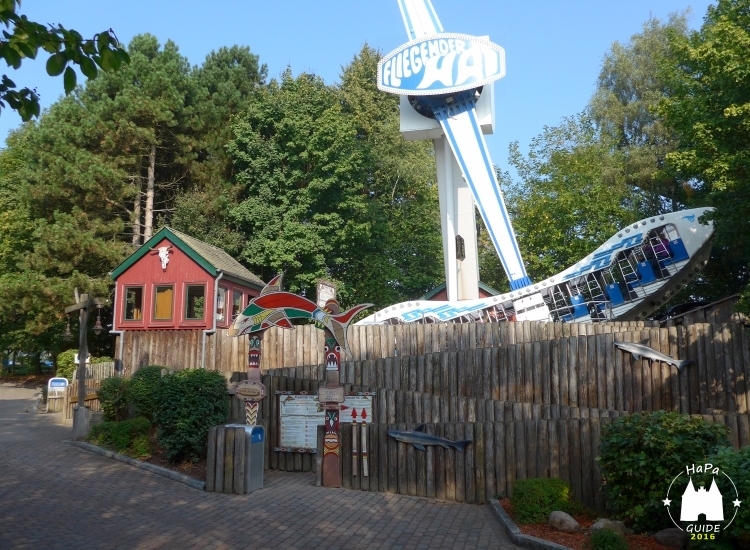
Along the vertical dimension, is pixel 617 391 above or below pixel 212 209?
below

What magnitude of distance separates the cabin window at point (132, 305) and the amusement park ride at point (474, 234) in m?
8.41

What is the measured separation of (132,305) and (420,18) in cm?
1524

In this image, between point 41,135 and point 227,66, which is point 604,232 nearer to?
point 227,66

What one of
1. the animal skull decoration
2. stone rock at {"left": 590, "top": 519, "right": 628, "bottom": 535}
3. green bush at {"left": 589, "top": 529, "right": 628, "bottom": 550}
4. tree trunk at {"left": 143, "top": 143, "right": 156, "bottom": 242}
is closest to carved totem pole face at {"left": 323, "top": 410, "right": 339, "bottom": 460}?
stone rock at {"left": 590, "top": 519, "right": 628, "bottom": 535}

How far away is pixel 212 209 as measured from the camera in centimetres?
3550

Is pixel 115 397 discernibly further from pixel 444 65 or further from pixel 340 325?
pixel 444 65

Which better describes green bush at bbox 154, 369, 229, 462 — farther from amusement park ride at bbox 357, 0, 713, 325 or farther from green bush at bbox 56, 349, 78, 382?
green bush at bbox 56, 349, 78, 382

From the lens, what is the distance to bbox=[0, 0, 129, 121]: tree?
6.12 metres

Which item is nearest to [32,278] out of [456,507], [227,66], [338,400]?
[227,66]

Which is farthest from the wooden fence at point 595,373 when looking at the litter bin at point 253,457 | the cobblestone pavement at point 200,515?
the cobblestone pavement at point 200,515

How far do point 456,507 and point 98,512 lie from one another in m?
5.31

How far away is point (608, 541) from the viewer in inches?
309

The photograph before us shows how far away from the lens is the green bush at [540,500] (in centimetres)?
958

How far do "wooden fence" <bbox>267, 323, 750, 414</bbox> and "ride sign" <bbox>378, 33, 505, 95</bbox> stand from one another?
1157 centimetres
